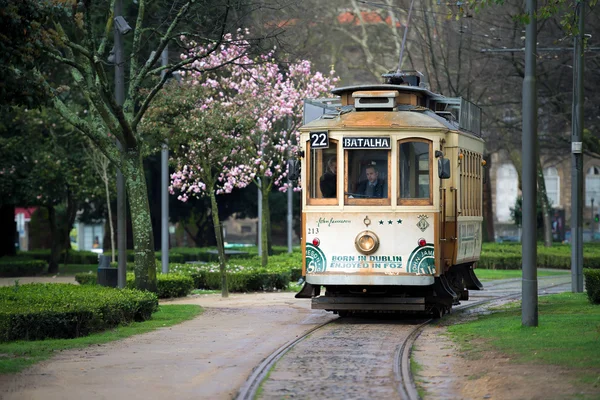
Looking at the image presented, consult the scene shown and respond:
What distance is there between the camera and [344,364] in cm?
1305

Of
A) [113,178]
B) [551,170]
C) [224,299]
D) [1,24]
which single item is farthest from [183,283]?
[551,170]

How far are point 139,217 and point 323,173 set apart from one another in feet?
16.6

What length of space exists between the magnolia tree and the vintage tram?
1108cm

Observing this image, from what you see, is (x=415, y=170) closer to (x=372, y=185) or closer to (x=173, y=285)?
(x=372, y=185)

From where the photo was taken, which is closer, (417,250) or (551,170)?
(417,250)

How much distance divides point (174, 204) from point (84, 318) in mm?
35987

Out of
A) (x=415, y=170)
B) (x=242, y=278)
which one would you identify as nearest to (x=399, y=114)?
(x=415, y=170)

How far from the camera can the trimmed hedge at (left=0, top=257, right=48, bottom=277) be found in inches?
1702

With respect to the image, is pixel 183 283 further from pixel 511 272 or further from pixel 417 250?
pixel 511 272

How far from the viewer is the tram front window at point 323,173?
17.9 m

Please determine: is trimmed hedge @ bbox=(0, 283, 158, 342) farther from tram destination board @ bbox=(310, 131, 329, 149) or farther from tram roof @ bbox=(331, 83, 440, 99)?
tram roof @ bbox=(331, 83, 440, 99)

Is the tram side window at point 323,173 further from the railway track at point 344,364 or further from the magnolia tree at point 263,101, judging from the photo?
the magnolia tree at point 263,101

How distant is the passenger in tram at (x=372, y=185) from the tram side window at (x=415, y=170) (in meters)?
0.33

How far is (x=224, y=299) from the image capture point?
25.6 meters
